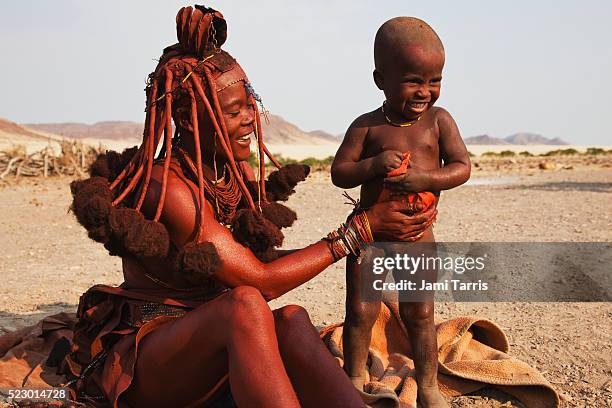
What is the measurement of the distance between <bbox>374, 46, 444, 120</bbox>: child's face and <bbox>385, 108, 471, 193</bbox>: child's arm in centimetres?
15

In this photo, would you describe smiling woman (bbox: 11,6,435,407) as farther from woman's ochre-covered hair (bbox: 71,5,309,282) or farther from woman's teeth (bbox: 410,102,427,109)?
woman's teeth (bbox: 410,102,427,109)

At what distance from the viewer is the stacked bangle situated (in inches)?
122

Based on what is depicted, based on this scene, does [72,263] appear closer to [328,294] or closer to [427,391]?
[328,294]

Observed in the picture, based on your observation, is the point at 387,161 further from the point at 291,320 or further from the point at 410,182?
the point at 291,320

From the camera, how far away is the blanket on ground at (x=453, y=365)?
3.69 metres

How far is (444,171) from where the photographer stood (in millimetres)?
3449

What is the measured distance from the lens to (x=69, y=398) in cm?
315

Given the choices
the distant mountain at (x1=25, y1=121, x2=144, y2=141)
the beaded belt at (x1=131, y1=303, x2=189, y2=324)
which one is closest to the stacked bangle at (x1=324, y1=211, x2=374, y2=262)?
the beaded belt at (x1=131, y1=303, x2=189, y2=324)

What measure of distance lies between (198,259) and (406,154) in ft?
3.82

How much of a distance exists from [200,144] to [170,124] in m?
0.17

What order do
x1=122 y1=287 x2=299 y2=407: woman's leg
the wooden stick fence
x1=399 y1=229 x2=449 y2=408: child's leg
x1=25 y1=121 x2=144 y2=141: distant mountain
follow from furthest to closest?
x1=25 y1=121 x2=144 y2=141: distant mountain → the wooden stick fence → x1=399 y1=229 x2=449 y2=408: child's leg → x1=122 y1=287 x2=299 y2=407: woman's leg

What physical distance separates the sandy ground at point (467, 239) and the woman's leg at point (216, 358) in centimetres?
147

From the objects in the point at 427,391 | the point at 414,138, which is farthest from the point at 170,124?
the point at 427,391

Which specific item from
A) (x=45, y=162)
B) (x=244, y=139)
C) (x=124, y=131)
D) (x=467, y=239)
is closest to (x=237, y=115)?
(x=244, y=139)
